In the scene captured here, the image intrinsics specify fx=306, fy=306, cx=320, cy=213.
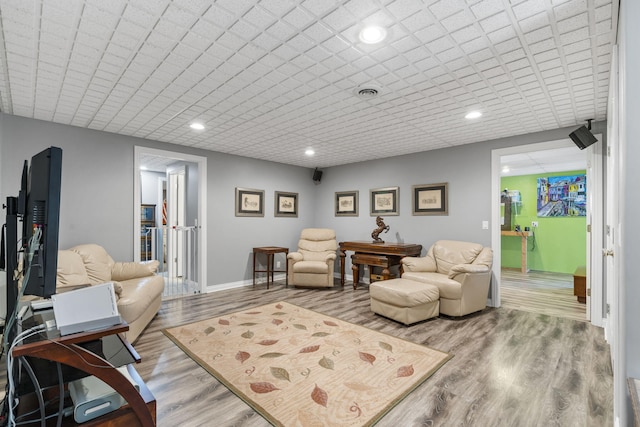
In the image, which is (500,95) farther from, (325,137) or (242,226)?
(242,226)

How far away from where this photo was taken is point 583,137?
135 inches

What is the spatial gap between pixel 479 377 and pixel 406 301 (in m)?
1.14

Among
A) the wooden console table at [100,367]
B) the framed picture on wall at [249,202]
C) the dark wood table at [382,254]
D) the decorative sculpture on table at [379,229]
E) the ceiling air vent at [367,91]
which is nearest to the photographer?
the wooden console table at [100,367]

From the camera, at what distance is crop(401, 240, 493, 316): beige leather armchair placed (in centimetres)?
366

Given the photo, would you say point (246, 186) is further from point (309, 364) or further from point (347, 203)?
point (309, 364)

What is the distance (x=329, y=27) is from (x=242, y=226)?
416 centimetres

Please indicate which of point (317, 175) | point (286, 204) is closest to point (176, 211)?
point (286, 204)

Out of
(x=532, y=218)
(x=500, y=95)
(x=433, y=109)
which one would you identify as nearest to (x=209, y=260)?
(x=433, y=109)

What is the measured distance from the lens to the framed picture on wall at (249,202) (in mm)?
5438

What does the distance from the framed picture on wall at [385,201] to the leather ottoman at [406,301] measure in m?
1.88

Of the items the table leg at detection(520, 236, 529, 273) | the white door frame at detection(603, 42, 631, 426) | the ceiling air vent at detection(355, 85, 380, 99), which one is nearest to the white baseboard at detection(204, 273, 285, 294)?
the ceiling air vent at detection(355, 85, 380, 99)

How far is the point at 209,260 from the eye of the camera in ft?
16.5

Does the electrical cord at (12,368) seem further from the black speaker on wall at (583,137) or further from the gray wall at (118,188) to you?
the black speaker on wall at (583,137)

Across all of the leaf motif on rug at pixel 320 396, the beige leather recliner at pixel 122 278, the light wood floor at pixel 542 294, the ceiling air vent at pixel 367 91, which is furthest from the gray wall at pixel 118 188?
the light wood floor at pixel 542 294
